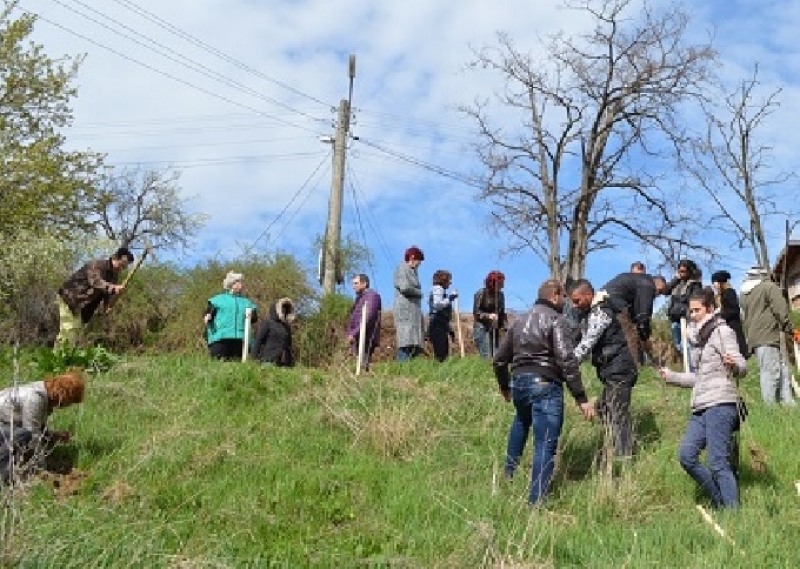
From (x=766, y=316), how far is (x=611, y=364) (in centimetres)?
339

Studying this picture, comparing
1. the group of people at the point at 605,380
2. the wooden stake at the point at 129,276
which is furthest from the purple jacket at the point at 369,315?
the group of people at the point at 605,380

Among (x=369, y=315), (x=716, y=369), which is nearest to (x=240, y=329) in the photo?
(x=369, y=315)

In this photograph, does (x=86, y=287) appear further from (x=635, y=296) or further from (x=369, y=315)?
(x=635, y=296)

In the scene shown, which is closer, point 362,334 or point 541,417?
point 541,417

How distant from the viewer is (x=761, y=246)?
20641mm

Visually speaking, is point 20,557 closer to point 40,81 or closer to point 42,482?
point 42,482

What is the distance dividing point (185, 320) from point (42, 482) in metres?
11.5

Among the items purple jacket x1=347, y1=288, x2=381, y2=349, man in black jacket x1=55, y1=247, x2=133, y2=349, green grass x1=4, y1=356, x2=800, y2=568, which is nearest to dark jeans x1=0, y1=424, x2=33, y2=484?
green grass x1=4, y1=356, x2=800, y2=568

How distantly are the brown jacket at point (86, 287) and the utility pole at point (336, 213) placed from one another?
336 inches

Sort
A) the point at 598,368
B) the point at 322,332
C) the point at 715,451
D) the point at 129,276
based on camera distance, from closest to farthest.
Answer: the point at 715,451 < the point at 598,368 < the point at 129,276 < the point at 322,332

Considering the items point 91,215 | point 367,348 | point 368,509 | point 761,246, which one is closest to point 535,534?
point 368,509

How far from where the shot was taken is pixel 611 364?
8852 mm

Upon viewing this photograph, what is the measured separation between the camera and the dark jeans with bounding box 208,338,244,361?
530 inches

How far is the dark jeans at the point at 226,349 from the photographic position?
44.1 feet
